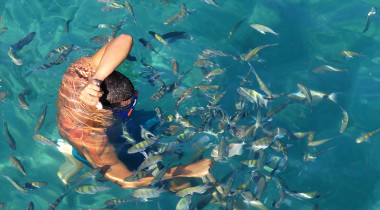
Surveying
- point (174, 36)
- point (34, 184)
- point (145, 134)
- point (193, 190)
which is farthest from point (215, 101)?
point (34, 184)

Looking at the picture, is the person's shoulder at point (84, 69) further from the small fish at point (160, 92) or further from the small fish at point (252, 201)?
the small fish at point (252, 201)

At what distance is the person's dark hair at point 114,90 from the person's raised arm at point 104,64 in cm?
12

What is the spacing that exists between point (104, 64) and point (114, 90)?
1.00ft

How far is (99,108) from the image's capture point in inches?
146

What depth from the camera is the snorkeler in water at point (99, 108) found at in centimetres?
384

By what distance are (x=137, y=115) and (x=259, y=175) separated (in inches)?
84.8

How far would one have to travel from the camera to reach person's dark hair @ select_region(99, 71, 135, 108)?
385cm

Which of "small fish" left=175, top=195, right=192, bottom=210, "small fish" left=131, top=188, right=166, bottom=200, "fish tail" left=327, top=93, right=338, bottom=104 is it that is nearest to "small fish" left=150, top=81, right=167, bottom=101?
"small fish" left=131, top=188, right=166, bottom=200

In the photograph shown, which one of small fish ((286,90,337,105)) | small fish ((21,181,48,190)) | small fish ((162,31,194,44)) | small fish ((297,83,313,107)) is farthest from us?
small fish ((162,31,194,44))

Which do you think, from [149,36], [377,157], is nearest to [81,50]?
[149,36]

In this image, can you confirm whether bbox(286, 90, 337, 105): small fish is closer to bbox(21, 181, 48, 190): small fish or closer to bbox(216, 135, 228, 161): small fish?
bbox(216, 135, 228, 161): small fish

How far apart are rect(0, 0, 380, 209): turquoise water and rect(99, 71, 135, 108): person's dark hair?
74.4 inches

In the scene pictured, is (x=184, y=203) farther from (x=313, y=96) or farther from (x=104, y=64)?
(x=313, y=96)

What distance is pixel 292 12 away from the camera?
7.71 metres
